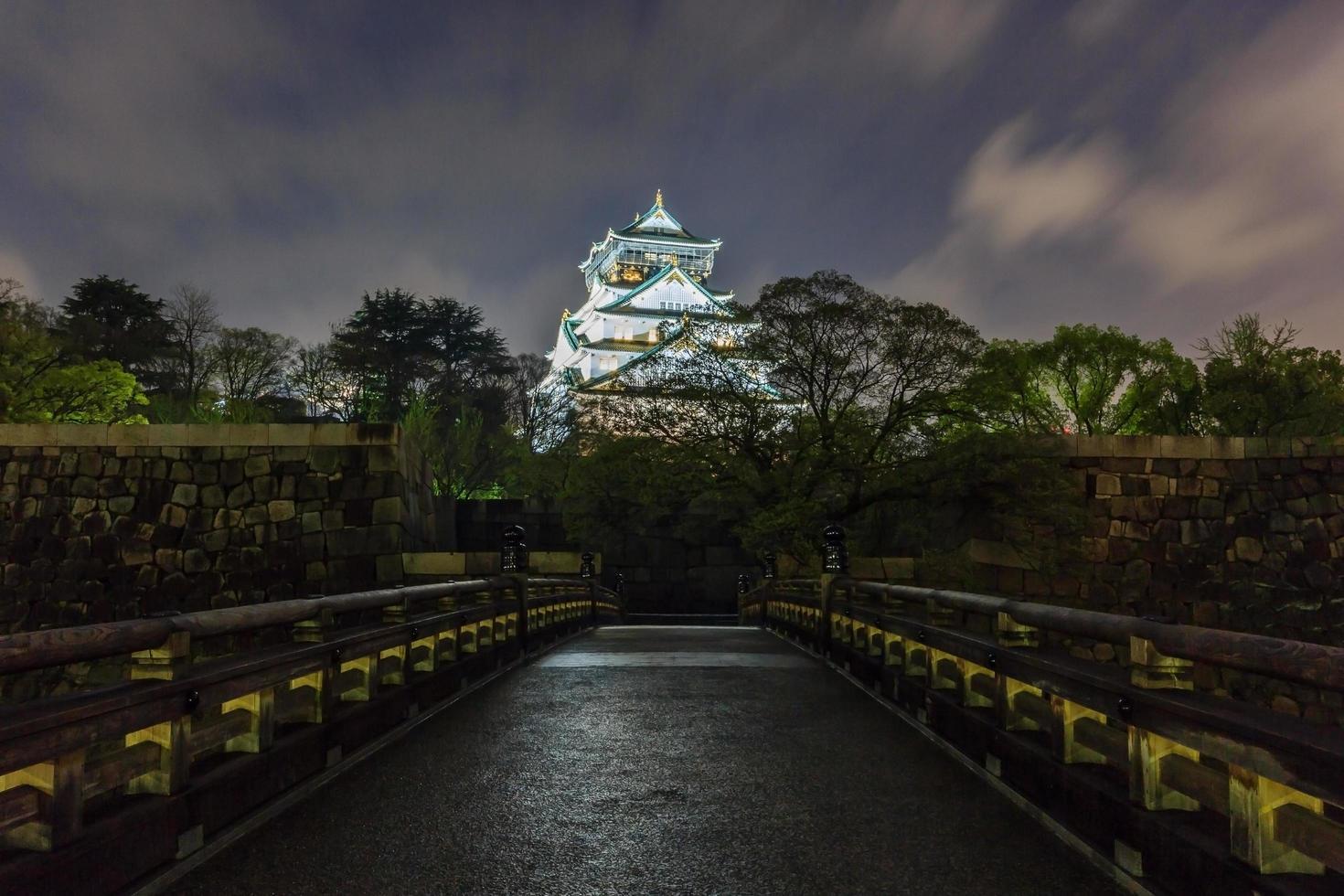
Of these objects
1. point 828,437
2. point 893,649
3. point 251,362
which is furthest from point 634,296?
point 893,649

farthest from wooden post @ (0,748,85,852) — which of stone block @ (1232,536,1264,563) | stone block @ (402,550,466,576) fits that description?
stone block @ (1232,536,1264,563)

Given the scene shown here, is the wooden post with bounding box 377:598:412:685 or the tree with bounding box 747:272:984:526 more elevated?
the tree with bounding box 747:272:984:526

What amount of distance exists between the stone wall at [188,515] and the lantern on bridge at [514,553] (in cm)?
581

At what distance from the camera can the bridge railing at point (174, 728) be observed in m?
2.96

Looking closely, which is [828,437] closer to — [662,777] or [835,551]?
[835,551]

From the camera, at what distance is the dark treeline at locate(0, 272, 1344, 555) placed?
22547 mm

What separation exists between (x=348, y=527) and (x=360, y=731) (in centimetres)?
1274

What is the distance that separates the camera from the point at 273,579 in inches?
706

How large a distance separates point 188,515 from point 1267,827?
1933 centimetres

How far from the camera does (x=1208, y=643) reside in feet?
10.6

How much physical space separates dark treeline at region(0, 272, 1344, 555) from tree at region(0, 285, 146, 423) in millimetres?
96

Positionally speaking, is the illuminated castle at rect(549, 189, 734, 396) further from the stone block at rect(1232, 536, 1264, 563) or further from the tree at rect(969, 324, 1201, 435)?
the stone block at rect(1232, 536, 1264, 563)

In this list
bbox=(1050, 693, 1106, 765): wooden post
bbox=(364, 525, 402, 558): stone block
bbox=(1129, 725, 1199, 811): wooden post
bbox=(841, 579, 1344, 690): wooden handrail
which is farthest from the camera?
bbox=(364, 525, 402, 558): stone block

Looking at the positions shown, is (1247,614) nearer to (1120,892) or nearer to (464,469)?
(1120,892)
